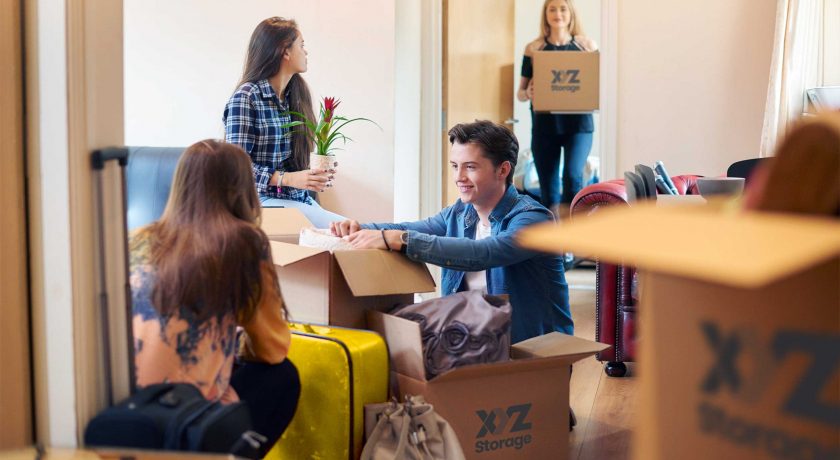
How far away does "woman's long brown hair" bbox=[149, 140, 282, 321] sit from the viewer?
1651 mm

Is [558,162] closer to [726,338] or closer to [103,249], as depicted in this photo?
[103,249]

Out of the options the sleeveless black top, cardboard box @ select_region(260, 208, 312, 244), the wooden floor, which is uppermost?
the sleeveless black top

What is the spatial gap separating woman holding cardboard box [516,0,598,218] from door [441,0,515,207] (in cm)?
20

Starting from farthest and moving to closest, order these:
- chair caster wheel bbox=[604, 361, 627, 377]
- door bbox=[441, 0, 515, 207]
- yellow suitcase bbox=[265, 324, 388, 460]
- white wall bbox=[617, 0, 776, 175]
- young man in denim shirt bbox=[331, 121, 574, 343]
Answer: white wall bbox=[617, 0, 776, 175]
door bbox=[441, 0, 515, 207]
chair caster wheel bbox=[604, 361, 627, 377]
young man in denim shirt bbox=[331, 121, 574, 343]
yellow suitcase bbox=[265, 324, 388, 460]

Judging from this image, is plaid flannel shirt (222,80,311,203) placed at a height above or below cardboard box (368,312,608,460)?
above

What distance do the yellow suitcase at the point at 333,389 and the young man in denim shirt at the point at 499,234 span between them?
0.41m

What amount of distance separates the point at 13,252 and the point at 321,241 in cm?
106

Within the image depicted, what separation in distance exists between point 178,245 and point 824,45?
429cm

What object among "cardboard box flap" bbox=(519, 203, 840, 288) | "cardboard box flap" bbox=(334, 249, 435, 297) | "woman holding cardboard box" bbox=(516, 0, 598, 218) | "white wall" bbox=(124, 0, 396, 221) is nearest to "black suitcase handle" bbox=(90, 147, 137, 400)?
"cardboard box flap" bbox=(334, 249, 435, 297)

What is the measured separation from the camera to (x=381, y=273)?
2285mm

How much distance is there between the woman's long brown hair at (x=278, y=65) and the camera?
133 inches

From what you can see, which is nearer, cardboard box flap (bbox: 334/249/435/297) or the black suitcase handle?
the black suitcase handle

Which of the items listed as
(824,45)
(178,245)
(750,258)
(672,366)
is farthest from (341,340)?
(824,45)

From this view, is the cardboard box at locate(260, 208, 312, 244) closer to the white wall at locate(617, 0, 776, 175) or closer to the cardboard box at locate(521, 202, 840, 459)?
the cardboard box at locate(521, 202, 840, 459)
